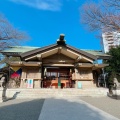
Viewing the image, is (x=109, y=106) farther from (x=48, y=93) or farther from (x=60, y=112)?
(x=48, y=93)

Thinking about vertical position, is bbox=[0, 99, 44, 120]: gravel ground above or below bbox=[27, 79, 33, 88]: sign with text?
below

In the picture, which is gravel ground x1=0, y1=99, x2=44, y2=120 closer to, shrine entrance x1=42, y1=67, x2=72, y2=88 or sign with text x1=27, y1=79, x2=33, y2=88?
sign with text x1=27, y1=79, x2=33, y2=88

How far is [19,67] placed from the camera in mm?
12586

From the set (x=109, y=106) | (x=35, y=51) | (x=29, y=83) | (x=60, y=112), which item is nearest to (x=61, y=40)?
(x=35, y=51)

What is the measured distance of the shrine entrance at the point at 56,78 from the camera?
14.2 meters

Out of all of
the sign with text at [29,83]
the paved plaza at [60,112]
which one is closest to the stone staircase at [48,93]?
the sign with text at [29,83]

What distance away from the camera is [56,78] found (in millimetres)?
14680

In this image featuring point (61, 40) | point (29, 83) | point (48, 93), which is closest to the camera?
point (48, 93)

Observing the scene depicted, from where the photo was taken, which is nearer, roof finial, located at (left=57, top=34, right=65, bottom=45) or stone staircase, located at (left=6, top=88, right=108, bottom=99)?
stone staircase, located at (left=6, top=88, right=108, bottom=99)

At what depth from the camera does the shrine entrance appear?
14190 mm

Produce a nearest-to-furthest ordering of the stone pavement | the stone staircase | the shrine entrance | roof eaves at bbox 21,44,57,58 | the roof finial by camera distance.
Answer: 1. the stone pavement
2. the stone staircase
3. the roof finial
4. roof eaves at bbox 21,44,57,58
5. the shrine entrance

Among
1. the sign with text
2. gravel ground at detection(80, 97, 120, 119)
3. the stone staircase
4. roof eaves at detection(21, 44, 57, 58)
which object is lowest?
gravel ground at detection(80, 97, 120, 119)

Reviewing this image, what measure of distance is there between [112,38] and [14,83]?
11.9 m

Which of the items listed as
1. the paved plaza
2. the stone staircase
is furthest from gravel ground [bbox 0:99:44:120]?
the stone staircase
